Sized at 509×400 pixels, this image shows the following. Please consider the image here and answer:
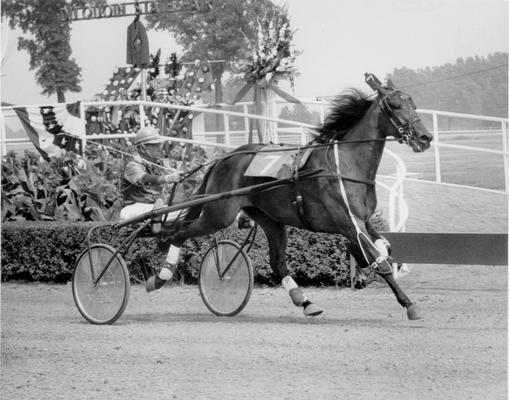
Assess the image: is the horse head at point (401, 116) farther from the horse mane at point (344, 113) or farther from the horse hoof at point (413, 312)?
the horse hoof at point (413, 312)

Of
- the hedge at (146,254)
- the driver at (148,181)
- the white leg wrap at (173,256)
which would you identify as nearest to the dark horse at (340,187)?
the white leg wrap at (173,256)

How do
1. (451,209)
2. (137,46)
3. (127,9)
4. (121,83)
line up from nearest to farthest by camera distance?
1. (451,209)
2. (137,46)
3. (127,9)
4. (121,83)

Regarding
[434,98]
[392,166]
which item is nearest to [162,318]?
[392,166]

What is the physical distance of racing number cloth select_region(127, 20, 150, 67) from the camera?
50.2ft

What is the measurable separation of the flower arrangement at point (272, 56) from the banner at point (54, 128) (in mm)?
2680

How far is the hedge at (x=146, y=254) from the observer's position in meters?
9.44

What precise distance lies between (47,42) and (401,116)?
1304 centimetres

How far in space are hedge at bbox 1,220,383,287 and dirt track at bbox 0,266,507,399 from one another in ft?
0.82

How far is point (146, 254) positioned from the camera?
396 inches

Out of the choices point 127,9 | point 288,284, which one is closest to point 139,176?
point 288,284

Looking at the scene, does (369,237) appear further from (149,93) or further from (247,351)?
(149,93)

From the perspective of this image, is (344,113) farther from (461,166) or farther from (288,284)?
(461,166)

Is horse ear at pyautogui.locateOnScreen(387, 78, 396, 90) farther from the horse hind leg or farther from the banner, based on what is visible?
the banner

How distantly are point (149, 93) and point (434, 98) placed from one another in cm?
694
